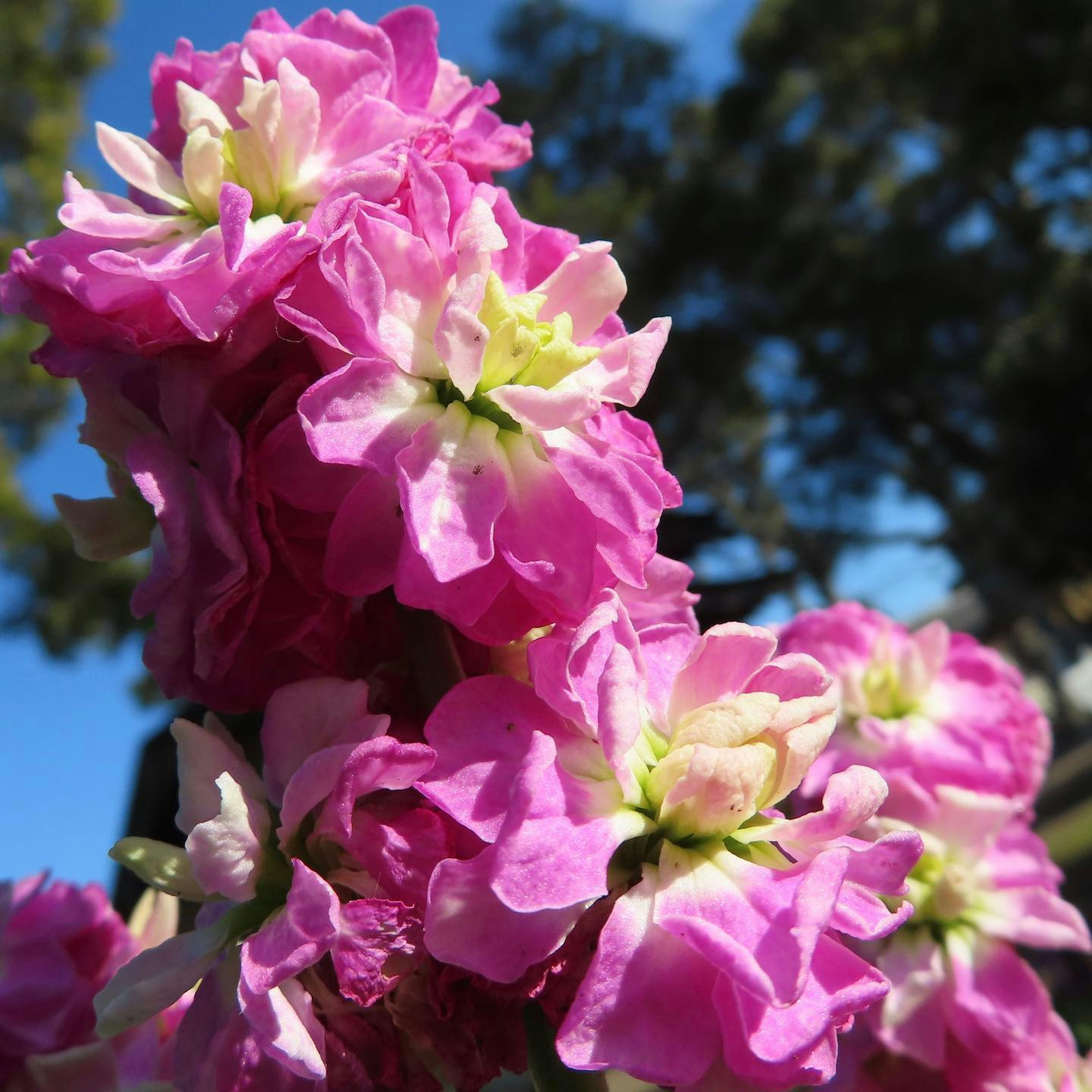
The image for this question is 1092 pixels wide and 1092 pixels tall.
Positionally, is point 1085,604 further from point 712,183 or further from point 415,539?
point 415,539

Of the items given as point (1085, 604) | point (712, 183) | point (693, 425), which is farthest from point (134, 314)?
point (1085, 604)

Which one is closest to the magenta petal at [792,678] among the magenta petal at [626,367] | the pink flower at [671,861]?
the pink flower at [671,861]

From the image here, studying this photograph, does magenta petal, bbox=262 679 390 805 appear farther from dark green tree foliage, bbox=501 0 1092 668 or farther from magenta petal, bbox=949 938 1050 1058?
dark green tree foliage, bbox=501 0 1092 668

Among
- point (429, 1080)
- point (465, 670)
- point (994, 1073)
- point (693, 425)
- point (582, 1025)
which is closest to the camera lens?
point (582, 1025)

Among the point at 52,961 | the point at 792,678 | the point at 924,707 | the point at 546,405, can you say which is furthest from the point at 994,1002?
the point at 52,961

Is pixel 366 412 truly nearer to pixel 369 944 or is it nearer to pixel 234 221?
pixel 234 221

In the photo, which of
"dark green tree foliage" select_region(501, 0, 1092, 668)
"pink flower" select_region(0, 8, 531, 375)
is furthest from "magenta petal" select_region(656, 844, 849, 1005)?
"dark green tree foliage" select_region(501, 0, 1092, 668)
